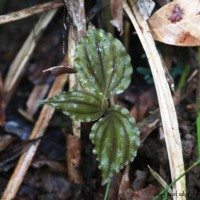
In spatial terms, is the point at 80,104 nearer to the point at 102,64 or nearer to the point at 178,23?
the point at 102,64

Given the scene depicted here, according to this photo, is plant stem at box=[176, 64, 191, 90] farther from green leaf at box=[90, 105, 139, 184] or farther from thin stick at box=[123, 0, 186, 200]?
green leaf at box=[90, 105, 139, 184]

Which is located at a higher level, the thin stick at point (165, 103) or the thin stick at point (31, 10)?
the thin stick at point (31, 10)

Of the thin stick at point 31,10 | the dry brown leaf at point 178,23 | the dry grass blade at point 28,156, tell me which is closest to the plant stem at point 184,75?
the dry brown leaf at point 178,23

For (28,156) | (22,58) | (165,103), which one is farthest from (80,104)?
(22,58)

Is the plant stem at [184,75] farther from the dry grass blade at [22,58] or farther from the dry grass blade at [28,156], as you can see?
the dry grass blade at [22,58]

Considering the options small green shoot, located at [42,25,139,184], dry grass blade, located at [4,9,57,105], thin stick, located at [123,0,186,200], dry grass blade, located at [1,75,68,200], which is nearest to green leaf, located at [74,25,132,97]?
small green shoot, located at [42,25,139,184]

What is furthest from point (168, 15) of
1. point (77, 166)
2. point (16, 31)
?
point (16, 31)
